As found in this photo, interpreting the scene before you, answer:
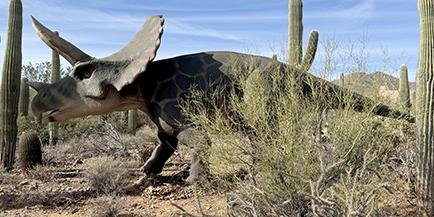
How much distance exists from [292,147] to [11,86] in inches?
282

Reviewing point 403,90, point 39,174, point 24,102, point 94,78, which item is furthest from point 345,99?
point 24,102

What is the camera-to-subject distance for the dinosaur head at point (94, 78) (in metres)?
6.52

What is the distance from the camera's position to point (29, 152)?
361 inches

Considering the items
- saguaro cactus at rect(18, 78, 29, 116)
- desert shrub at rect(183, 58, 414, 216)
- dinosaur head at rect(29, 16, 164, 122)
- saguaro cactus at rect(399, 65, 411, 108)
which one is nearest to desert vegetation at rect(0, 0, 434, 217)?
desert shrub at rect(183, 58, 414, 216)

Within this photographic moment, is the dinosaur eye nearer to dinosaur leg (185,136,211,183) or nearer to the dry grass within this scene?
the dry grass

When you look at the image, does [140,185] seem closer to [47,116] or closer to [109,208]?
[109,208]

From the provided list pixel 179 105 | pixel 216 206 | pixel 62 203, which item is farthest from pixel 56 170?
pixel 216 206

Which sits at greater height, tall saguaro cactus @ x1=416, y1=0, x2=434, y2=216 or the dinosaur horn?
the dinosaur horn

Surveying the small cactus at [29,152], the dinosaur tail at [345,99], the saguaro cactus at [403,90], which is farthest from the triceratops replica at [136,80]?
the saguaro cactus at [403,90]

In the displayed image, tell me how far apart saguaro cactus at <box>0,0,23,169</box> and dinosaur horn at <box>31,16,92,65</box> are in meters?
3.24

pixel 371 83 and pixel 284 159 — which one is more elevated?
pixel 371 83

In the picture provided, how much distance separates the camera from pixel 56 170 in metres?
9.60

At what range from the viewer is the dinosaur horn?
6.88 m

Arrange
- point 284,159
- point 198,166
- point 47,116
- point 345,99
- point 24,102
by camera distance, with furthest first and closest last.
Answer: point 24,102 → point 47,116 → point 198,166 → point 345,99 → point 284,159
